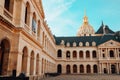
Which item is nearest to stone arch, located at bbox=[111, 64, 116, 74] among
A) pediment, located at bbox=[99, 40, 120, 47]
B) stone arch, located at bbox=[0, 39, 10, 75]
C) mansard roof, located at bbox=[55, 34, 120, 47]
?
pediment, located at bbox=[99, 40, 120, 47]

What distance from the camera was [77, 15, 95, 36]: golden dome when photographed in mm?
100387

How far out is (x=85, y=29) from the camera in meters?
102

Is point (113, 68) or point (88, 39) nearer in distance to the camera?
point (113, 68)

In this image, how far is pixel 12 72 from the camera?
1362 centimetres

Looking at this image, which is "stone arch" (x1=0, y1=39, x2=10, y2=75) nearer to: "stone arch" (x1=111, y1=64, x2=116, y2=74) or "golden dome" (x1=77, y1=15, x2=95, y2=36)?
"stone arch" (x1=111, y1=64, x2=116, y2=74)

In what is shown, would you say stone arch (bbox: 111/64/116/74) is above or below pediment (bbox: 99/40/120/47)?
below

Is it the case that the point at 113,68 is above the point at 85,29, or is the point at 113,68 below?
below

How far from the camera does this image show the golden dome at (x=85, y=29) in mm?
100387

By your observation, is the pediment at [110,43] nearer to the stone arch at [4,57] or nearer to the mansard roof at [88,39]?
the mansard roof at [88,39]

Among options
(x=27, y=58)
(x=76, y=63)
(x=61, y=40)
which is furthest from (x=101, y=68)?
(x=27, y=58)

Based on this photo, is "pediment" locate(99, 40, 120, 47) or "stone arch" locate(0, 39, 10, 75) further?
"pediment" locate(99, 40, 120, 47)

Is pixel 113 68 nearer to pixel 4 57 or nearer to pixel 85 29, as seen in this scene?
pixel 85 29

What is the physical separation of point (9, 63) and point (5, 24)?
3.62 metres

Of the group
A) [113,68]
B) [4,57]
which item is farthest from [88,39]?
[4,57]
